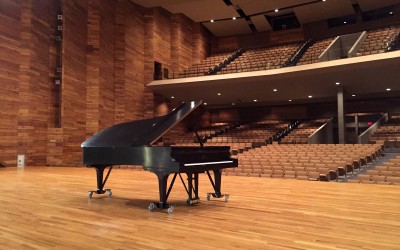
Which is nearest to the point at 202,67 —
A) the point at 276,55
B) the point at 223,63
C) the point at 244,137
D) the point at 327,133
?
the point at 223,63

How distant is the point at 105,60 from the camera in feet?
35.9

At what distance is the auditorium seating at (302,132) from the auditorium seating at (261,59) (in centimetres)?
297

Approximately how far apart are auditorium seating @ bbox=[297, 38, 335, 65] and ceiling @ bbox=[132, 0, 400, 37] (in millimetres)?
1472

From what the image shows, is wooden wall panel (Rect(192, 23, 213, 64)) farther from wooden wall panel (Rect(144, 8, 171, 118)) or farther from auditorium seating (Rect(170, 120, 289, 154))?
auditorium seating (Rect(170, 120, 289, 154))

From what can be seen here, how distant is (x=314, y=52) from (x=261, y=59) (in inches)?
87.6

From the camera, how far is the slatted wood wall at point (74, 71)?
855 centimetres

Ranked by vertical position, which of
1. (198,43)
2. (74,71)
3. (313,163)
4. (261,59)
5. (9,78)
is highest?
(198,43)

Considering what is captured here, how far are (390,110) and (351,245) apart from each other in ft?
44.0

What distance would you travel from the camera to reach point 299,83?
1132cm

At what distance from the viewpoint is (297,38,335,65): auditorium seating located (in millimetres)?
10591

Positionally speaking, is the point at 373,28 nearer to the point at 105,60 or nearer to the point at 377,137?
the point at 377,137

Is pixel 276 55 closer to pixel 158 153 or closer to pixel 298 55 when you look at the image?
pixel 298 55

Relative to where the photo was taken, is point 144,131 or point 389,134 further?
point 389,134

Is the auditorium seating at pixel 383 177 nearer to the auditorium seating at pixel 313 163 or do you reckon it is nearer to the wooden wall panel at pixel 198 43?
the auditorium seating at pixel 313 163
